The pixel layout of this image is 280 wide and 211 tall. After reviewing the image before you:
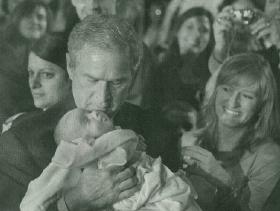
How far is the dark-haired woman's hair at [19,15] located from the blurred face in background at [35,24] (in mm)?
15

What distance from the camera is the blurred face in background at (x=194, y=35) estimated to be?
2590mm

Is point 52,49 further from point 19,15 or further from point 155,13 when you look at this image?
point 155,13

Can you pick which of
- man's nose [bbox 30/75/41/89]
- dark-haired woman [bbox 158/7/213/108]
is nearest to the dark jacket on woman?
dark-haired woman [bbox 158/7/213/108]

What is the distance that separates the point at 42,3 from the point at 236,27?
1.04 metres

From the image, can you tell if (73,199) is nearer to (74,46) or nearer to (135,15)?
(74,46)

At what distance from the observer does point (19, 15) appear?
2.48 metres

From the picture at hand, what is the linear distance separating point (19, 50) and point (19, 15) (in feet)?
0.59

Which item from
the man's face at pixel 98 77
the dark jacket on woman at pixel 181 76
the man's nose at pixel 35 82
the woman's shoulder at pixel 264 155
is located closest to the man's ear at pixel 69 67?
the man's face at pixel 98 77

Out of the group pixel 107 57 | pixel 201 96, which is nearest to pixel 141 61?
pixel 107 57

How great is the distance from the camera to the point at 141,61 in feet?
8.20

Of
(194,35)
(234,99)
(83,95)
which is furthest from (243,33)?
(83,95)

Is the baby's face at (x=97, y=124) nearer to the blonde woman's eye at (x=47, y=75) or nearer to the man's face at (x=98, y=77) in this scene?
the man's face at (x=98, y=77)

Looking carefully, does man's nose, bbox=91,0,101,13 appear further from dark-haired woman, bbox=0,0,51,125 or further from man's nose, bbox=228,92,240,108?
man's nose, bbox=228,92,240,108

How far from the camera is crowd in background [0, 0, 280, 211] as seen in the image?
8.09ft
